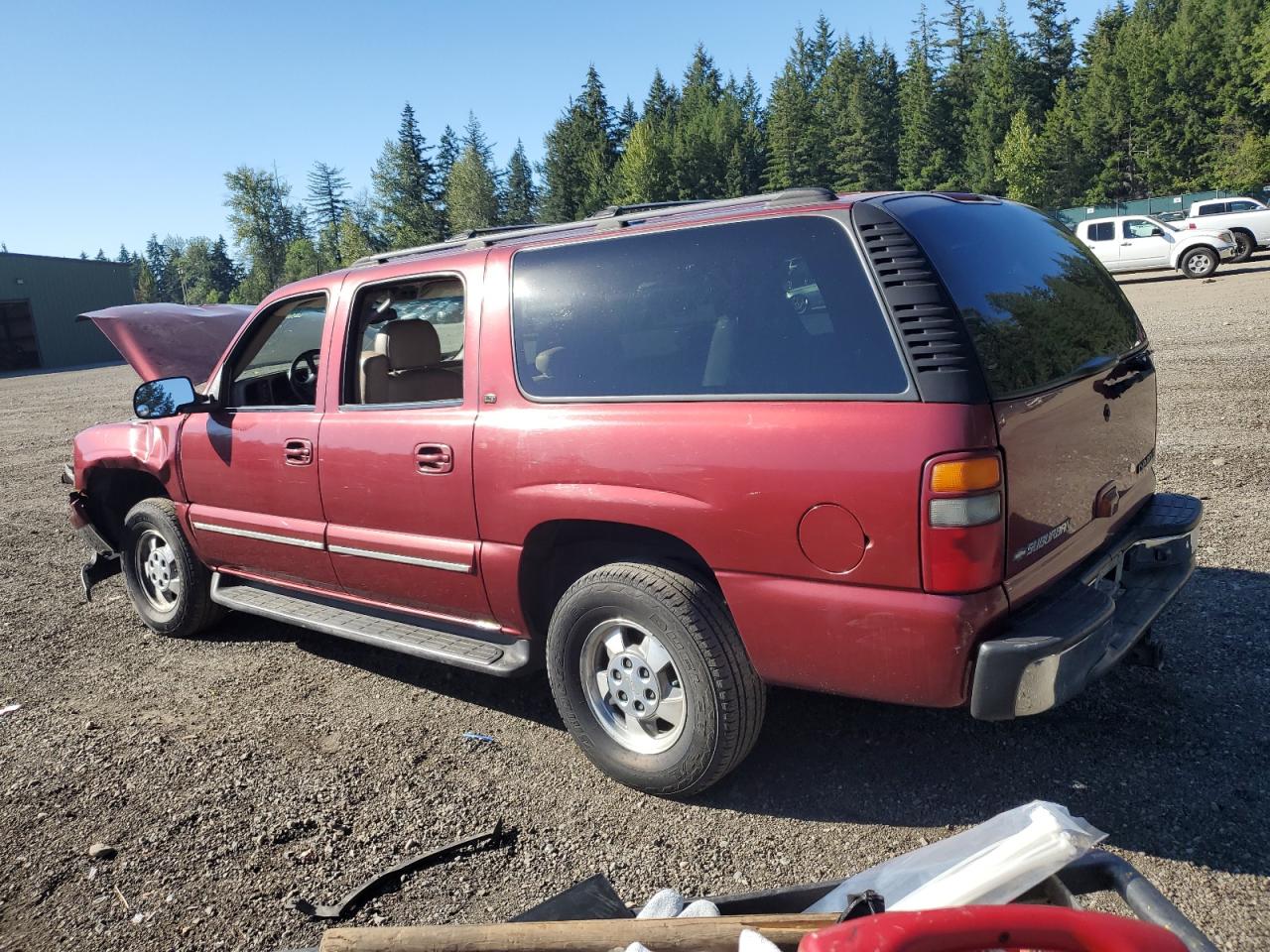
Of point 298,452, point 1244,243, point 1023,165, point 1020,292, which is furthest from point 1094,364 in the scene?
point 1023,165

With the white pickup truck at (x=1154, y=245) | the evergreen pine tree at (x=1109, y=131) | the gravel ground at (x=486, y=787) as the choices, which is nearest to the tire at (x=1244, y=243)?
the white pickup truck at (x=1154, y=245)

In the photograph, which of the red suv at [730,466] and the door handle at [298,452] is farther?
the door handle at [298,452]

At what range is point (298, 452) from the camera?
4.31m

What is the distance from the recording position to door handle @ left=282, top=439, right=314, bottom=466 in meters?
4.26

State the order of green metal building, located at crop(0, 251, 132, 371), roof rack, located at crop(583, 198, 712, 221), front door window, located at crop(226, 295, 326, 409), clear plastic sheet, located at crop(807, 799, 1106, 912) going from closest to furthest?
clear plastic sheet, located at crop(807, 799, 1106, 912), roof rack, located at crop(583, 198, 712, 221), front door window, located at crop(226, 295, 326, 409), green metal building, located at crop(0, 251, 132, 371)

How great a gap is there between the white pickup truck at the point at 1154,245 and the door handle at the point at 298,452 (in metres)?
24.5

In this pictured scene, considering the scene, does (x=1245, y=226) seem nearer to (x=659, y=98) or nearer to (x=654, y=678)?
(x=654, y=678)

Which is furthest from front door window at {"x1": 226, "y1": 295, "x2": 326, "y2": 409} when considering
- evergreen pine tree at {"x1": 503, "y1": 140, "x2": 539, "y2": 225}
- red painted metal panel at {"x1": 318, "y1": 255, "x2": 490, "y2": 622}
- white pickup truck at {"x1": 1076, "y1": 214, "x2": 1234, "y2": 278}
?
evergreen pine tree at {"x1": 503, "y1": 140, "x2": 539, "y2": 225}

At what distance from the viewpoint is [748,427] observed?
288 cm

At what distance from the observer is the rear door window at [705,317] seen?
2.81 metres

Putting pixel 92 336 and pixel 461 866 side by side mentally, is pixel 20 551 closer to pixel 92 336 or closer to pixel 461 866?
pixel 461 866

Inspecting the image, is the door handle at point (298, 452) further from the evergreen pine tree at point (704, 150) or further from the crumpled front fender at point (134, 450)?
the evergreen pine tree at point (704, 150)

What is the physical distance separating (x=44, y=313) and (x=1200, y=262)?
49.1m

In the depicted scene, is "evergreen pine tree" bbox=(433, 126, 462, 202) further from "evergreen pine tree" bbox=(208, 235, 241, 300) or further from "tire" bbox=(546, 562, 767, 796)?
"tire" bbox=(546, 562, 767, 796)
